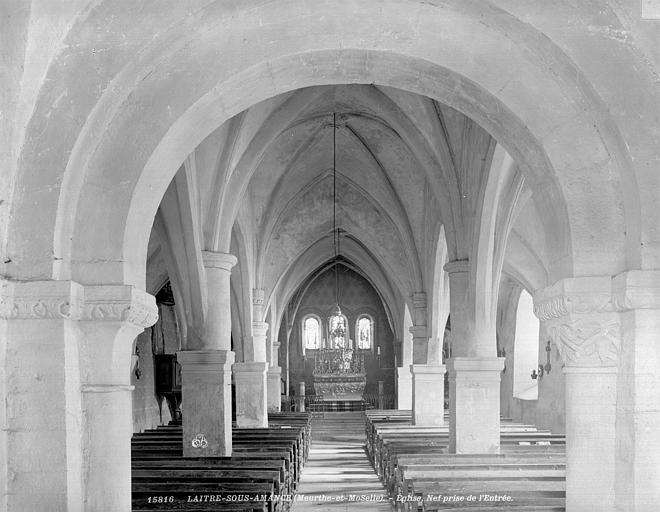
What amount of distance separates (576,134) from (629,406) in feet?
6.23

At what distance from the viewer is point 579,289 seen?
A: 5793 millimetres

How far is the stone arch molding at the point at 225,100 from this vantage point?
560 centimetres

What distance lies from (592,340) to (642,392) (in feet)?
1.60

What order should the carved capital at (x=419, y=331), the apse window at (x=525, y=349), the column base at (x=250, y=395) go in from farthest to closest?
the apse window at (x=525, y=349) → the carved capital at (x=419, y=331) → the column base at (x=250, y=395)

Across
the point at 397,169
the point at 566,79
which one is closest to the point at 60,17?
the point at 566,79

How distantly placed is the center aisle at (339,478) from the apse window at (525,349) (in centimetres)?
513

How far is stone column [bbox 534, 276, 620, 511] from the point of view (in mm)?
5742

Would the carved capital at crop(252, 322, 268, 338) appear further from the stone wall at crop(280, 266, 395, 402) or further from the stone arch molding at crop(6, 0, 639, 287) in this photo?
the stone wall at crop(280, 266, 395, 402)

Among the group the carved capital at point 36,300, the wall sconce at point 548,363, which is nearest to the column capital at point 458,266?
the carved capital at point 36,300

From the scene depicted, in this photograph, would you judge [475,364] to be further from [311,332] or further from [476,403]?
[311,332]

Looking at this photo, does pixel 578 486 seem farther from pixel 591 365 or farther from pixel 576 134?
pixel 576 134

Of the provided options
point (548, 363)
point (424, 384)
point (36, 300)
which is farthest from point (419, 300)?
point (36, 300)

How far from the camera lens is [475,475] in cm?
987

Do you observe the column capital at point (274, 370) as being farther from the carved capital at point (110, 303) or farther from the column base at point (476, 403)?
the carved capital at point (110, 303)
